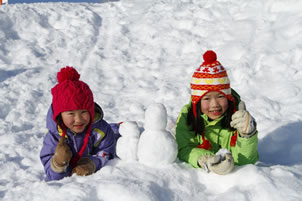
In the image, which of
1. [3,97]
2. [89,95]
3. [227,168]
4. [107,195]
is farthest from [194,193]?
[3,97]

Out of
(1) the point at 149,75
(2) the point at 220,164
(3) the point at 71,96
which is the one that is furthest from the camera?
(1) the point at 149,75

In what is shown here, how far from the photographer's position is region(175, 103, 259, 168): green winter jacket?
8.91ft

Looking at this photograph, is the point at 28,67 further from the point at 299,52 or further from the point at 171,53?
the point at 299,52

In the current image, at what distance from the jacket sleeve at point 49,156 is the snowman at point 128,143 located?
494mm

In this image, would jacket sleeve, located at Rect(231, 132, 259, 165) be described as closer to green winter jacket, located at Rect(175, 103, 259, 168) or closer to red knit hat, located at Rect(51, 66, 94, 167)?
green winter jacket, located at Rect(175, 103, 259, 168)

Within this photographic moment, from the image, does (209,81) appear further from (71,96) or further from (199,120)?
(71,96)

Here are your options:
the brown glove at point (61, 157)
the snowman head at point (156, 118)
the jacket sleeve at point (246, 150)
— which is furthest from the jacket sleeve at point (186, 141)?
the brown glove at point (61, 157)

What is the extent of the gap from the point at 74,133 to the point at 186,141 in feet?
3.35

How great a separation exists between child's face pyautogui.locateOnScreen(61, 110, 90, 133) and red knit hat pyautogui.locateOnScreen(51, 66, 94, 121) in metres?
0.05

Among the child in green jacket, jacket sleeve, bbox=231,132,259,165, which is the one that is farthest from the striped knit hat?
jacket sleeve, bbox=231,132,259,165

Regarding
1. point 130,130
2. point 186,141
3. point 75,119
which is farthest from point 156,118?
point 75,119

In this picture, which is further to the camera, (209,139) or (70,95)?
(209,139)

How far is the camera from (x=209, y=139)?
3139 mm

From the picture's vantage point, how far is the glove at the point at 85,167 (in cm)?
268
